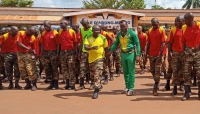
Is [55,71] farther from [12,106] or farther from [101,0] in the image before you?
[101,0]

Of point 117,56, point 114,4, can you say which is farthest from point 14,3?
point 117,56

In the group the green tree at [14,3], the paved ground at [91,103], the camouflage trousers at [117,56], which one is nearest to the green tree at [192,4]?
the green tree at [14,3]

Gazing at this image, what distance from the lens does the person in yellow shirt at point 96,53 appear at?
739 centimetres

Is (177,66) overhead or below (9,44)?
below

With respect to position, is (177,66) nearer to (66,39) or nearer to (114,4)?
(66,39)

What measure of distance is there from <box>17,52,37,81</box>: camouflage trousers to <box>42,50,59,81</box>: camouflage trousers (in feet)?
1.16

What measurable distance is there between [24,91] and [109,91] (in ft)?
7.98

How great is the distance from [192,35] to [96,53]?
2.33m

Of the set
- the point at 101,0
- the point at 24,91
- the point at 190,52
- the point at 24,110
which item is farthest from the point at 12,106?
the point at 101,0

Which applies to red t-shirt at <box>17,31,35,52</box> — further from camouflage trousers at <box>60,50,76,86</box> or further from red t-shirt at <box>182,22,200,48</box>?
red t-shirt at <box>182,22,200,48</box>

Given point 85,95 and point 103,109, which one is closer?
point 103,109

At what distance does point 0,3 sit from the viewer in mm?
40219

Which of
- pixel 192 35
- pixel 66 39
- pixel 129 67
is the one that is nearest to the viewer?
pixel 192 35

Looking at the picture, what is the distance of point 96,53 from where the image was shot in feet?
24.5
